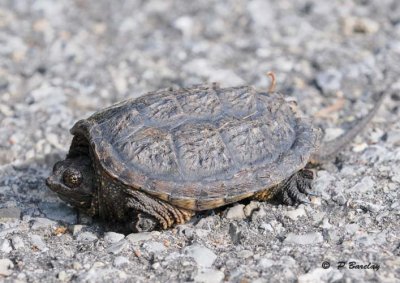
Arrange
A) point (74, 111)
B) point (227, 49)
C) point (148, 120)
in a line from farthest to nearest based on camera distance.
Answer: point (227, 49) < point (74, 111) < point (148, 120)

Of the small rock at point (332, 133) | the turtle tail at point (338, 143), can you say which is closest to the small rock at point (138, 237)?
the turtle tail at point (338, 143)

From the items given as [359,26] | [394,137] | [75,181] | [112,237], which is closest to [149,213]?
[112,237]

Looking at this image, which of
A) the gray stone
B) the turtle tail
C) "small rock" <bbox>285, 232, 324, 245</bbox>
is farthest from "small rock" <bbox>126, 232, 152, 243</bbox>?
the turtle tail

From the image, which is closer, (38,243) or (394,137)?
(38,243)

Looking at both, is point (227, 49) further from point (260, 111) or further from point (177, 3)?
point (260, 111)

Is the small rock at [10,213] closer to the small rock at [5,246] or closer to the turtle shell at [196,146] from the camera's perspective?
the small rock at [5,246]

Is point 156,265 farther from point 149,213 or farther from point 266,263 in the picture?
point 266,263

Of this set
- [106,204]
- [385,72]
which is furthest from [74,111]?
[385,72]
